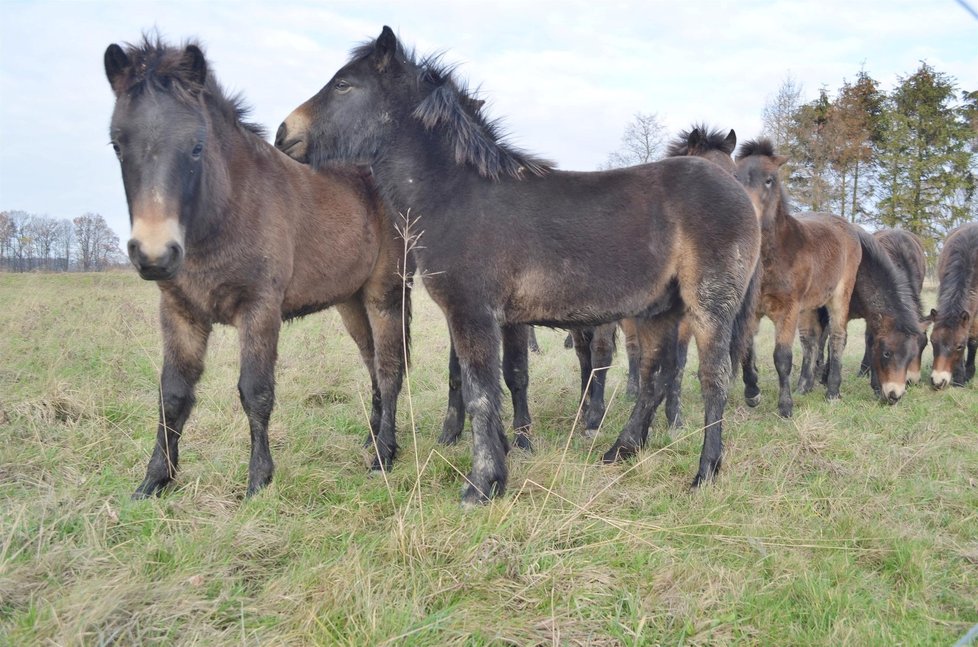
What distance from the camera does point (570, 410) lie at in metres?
6.41

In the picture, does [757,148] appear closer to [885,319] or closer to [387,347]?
[885,319]

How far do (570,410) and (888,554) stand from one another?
11.0 feet

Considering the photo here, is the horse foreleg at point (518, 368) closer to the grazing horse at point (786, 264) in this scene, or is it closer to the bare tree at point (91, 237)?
the grazing horse at point (786, 264)

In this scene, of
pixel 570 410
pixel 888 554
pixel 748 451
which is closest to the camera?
pixel 888 554

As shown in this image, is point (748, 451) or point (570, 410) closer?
point (748, 451)

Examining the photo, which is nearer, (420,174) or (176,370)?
(176,370)

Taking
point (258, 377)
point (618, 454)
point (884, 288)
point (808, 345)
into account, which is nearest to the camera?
point (258, 377)

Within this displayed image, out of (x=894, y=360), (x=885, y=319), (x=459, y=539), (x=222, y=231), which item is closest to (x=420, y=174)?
(x=222, y=231)

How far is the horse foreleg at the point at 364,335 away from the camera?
5332 mm

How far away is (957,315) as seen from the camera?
852 centimetres

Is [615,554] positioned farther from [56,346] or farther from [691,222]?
[56,346]

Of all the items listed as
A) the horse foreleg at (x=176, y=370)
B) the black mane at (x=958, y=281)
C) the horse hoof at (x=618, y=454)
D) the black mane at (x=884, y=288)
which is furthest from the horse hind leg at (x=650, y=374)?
the black mane at (x=958, y=281)

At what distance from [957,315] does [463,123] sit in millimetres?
7719

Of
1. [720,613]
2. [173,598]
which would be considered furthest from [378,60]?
[720,613]
